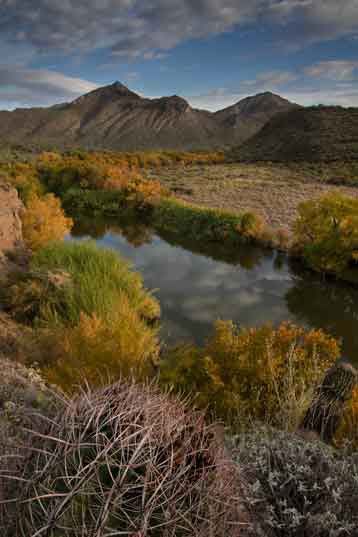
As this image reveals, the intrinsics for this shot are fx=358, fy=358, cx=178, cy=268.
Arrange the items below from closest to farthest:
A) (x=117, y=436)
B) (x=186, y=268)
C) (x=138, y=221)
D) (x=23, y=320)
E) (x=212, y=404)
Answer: (x=117, y=436) → (x=212, y=404) → (x=23, y=320) → (x=186, y=268) → (x=138, y=221)

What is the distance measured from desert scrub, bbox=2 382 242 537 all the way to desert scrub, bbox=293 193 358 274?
12539 millimetres

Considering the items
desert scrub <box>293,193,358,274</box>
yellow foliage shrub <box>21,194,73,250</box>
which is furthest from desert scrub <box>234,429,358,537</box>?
yellow foliage shrub <box>21,194,73,250</box>

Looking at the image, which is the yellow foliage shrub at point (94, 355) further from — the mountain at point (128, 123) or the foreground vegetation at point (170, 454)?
the mountain at point (128, 123)

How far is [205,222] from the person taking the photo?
2081cm

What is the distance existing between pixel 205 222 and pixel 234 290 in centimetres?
782

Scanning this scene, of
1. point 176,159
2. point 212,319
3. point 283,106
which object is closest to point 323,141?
point 176,159

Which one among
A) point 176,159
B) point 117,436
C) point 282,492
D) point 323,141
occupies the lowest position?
point 282,492

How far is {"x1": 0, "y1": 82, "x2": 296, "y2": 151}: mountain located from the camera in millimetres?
125250

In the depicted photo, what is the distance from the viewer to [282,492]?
3174 millimetres

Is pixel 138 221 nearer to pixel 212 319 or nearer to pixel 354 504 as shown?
pixel 212 319

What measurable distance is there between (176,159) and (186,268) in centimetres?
4873

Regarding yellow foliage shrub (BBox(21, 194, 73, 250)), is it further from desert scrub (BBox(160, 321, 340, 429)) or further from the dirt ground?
the dirt ground

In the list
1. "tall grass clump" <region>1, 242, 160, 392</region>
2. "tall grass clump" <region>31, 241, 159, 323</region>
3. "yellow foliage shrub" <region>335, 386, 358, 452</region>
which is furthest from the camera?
"tall grass clump" <region>31, 241, 159, 323</region>

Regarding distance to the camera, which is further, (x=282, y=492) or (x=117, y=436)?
(x=282, y=492)
